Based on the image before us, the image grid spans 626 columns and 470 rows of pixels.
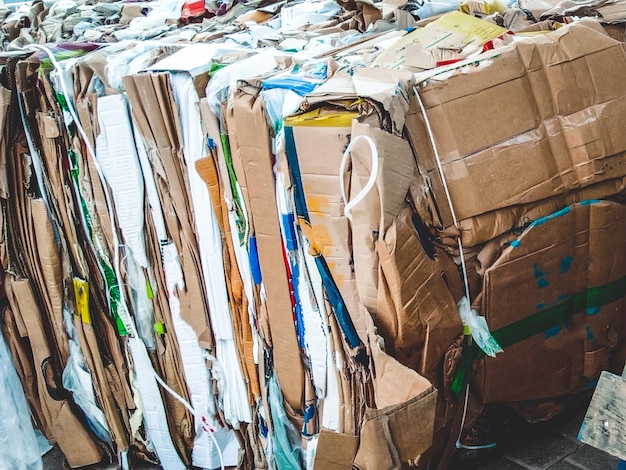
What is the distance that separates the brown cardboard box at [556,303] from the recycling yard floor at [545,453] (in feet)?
0.80

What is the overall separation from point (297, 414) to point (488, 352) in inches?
28.1

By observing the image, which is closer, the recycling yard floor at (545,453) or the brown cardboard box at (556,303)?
the brown cardboard box at (556,303)

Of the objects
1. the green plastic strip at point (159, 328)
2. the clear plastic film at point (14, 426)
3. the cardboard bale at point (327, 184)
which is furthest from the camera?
the clear plastic film at point (14, 426)

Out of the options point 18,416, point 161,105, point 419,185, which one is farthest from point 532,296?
point 18,416

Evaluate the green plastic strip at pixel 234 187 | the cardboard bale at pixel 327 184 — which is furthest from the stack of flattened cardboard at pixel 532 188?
the green plastic strip at pixel 234 187

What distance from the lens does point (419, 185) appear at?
6.56 ft

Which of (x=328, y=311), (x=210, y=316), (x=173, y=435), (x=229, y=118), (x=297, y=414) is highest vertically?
(x=229, y=118)

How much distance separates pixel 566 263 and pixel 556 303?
0.46 ft

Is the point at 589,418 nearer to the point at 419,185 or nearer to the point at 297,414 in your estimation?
the point at 419,185

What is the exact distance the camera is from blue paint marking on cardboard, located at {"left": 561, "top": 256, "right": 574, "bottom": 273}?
7.25 feet

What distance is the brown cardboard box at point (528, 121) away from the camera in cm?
203

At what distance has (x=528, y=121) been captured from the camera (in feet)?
6.96

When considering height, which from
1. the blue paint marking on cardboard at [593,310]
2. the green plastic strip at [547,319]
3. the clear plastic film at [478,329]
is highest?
the clear plastic film at [478,329]

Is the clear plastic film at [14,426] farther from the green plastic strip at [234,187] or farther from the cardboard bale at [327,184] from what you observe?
the cardboard bale at [327,184]
